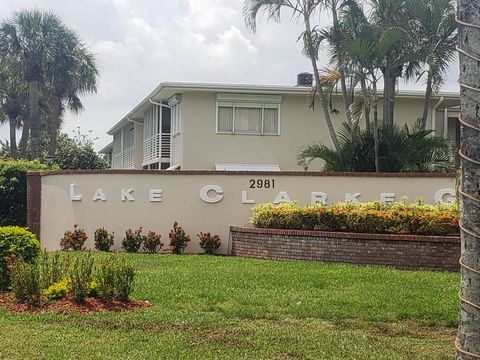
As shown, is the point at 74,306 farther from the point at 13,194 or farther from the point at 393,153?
the point at 13,194

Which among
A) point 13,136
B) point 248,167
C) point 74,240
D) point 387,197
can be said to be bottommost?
point 74,240

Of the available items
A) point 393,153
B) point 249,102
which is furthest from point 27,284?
point 249,102

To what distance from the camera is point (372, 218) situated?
1474 cm

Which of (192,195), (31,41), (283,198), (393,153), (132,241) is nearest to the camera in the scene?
(283,198)

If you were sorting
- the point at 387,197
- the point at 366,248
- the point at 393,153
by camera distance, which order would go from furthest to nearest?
the point at 393,153 → the point at 387,197 → the point at 366,248

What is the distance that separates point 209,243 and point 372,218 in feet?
15.9

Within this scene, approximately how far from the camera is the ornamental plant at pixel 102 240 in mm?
18688

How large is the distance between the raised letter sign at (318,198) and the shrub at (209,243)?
259 cm

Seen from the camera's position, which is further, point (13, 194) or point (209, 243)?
point (13, 194)

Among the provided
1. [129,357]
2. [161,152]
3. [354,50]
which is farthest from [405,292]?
[161,152]

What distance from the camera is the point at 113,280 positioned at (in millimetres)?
9375

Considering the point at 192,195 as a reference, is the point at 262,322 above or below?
below

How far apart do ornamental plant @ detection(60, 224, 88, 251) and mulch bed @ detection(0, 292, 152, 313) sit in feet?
30.7

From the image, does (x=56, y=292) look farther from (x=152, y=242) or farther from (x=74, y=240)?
(x=74, y=240)
